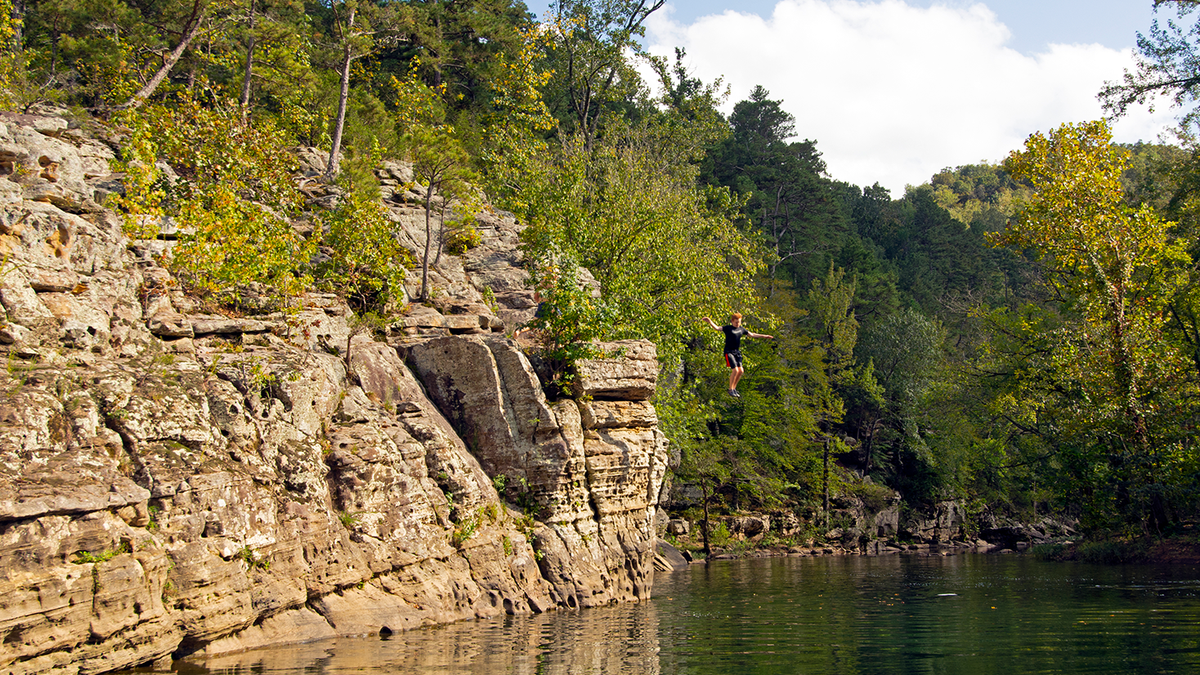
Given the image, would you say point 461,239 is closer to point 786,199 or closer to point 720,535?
point 720,535

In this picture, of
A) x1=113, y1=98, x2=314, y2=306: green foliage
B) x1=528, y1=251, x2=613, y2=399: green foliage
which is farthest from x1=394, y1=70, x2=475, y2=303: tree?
x1=528, y1=251, x2=613, y2=399: green foliage

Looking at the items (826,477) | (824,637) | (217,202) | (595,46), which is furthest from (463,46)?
(824,637)

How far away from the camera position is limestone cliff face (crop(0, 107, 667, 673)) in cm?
1053

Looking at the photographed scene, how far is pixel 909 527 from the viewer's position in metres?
49.5

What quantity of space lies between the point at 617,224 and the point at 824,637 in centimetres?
2005

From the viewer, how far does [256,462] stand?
44.0ft

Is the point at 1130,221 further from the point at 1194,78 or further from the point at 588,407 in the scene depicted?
the point at 588,407

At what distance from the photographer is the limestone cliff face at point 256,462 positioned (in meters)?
10.5

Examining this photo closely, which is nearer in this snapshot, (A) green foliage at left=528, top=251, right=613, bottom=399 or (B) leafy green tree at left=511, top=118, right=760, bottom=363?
(A) green foliage at left=528, top=251, right=613, bottom=399

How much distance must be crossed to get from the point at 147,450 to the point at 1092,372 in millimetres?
29102

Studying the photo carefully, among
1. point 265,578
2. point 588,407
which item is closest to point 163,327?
point 265,578

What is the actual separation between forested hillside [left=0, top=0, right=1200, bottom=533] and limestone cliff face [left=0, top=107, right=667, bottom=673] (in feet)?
4.63

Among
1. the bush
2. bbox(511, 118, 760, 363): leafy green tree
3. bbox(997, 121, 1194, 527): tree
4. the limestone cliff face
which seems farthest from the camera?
bbox(511, 118, 760, 363): leafy green tree

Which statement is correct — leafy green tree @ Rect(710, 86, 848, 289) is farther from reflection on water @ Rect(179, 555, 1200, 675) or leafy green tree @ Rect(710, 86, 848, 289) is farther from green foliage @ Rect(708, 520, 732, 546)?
reflection on water @ Rect(179, 555, 1200, 675)
